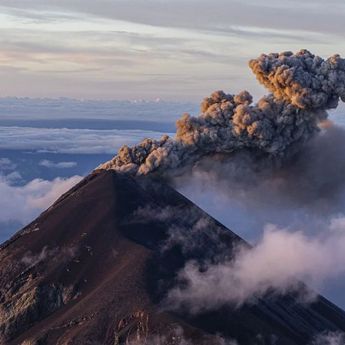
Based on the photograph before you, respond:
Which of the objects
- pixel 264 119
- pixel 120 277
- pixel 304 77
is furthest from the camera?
pixel 264 119

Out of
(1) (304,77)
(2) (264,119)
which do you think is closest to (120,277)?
(2) (264,119)

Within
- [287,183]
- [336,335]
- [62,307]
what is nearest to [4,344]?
[62,307]

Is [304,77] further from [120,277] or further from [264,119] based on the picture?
[120,277]

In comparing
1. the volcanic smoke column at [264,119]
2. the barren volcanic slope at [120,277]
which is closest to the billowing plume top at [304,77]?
the volcanic smoke column at [264,119]

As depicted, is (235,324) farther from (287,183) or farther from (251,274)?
(287,183)

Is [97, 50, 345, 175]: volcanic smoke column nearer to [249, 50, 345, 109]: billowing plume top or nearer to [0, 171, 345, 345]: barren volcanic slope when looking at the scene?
[249, 50, 345, 109]: billowing plume top

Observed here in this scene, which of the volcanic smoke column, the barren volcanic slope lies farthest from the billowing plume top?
the barren volcanic slope

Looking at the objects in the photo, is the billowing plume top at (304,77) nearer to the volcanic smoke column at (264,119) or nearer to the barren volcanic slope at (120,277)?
the volcanic smoke column at (264,119)
